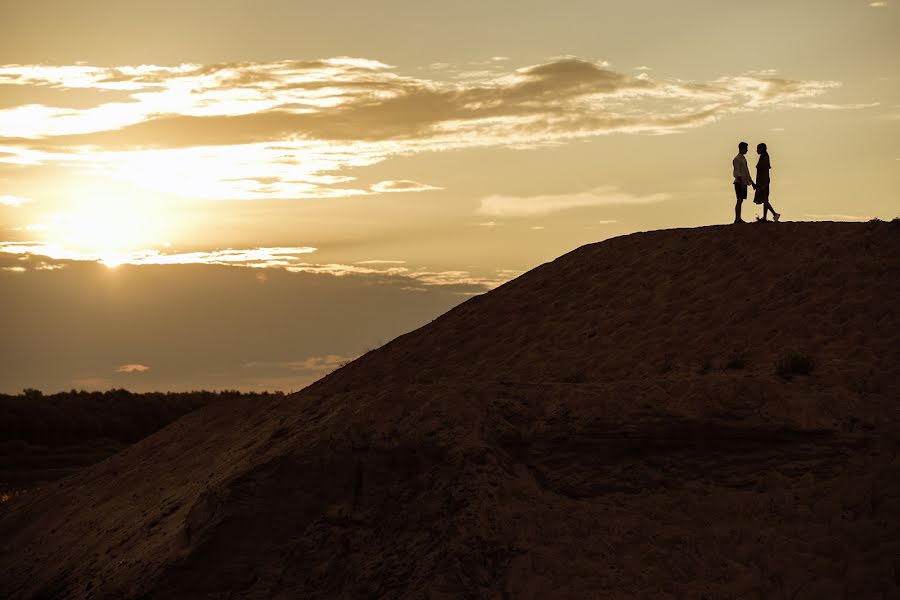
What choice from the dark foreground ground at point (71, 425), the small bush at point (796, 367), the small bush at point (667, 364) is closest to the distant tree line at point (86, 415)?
the dark foreground ground at point (71, 425)

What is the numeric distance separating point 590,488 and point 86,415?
151 ft

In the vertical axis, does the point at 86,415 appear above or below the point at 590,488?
below

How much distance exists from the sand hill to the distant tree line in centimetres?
3367

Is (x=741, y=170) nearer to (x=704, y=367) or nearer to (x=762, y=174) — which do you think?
(x=762, y=174)

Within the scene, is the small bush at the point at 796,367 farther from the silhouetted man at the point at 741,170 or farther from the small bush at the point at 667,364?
the silhouetted man at the point at 741,170

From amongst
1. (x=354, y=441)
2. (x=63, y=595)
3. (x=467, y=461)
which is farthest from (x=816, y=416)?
(x=63, y=595)

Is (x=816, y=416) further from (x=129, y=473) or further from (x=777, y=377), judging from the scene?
(x=129, y=473)

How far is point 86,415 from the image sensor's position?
54125mm

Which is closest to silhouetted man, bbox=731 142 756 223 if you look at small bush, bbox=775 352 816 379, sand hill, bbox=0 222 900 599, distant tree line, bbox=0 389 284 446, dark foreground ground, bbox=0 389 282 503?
sand hill, bbox=0 222 900 599

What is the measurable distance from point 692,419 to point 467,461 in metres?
3.12

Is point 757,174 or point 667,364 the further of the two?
point 757,174

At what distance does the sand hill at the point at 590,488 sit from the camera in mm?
12250

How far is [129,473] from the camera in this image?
24156mm

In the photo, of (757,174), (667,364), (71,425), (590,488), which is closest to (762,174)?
(757,174)
